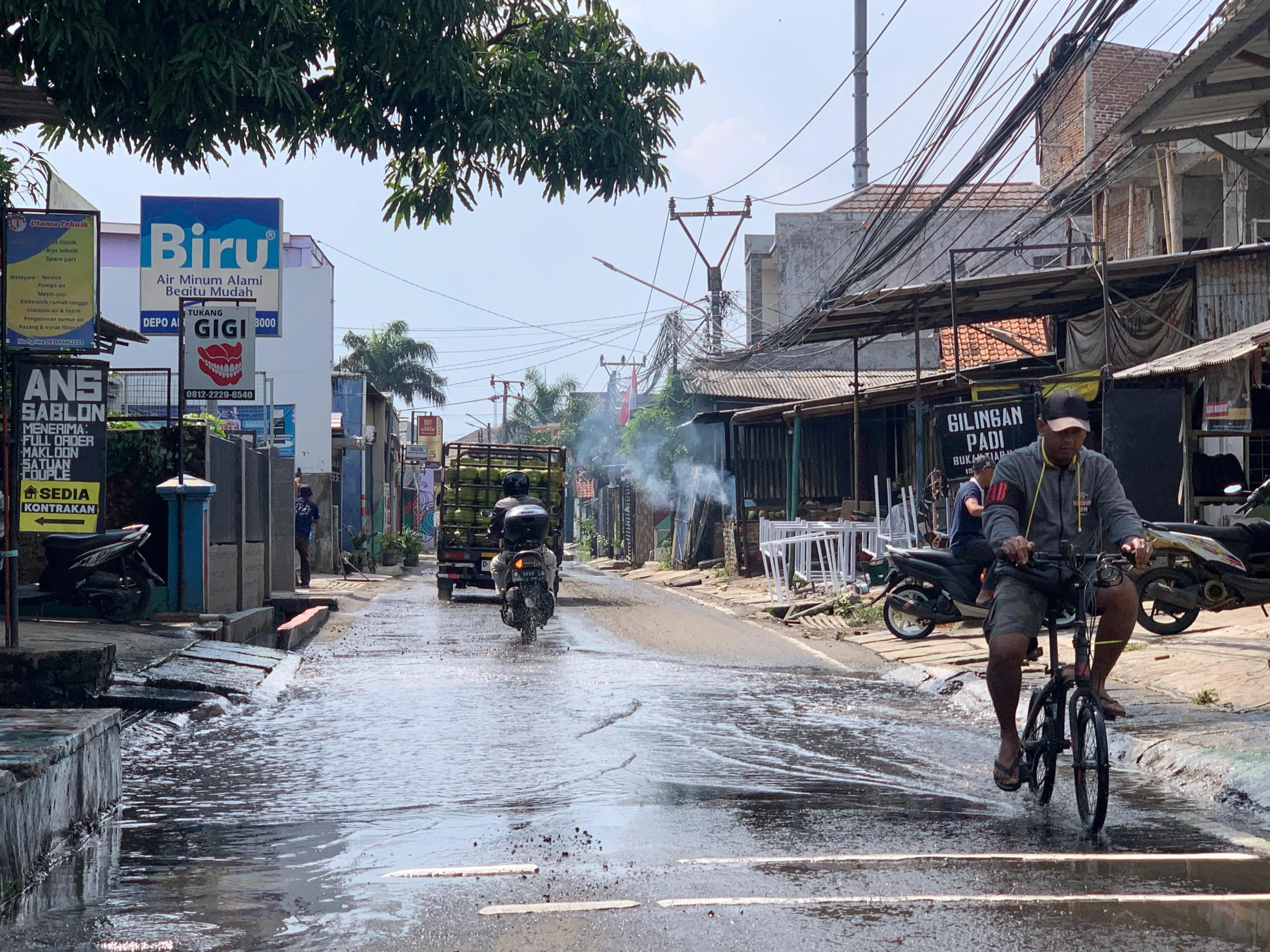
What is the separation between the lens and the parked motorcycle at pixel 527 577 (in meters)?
13.6

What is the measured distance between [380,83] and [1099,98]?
24.8 meters

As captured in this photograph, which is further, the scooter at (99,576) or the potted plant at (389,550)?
the potted plant at (389,550)

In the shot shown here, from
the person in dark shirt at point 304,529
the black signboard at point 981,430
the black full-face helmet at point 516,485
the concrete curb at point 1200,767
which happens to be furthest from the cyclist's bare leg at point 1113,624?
the person in dark shirt at point 304,529

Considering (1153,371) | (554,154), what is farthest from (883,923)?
(1153,371)

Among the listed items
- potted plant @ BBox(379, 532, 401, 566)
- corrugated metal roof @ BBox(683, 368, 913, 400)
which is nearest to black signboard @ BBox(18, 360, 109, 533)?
corrugated metal roof @ BBox(683, 368, 913, 400)

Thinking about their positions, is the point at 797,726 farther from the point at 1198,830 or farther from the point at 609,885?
the point at 609,885

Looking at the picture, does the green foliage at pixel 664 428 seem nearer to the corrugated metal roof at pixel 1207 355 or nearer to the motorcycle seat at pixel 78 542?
the corrugated metal roof at pixel 1207 355

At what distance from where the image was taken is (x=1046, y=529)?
5973 mm

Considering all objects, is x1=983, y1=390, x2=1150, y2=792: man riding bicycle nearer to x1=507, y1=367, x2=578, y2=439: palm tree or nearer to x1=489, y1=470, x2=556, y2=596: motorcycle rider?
x1=489, y1=470, x2=556, y2=596: motorcycle rider

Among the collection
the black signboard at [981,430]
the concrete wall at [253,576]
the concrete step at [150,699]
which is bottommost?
the concrete step at [150,699]

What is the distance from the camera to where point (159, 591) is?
13.8m

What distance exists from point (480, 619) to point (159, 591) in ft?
13.8

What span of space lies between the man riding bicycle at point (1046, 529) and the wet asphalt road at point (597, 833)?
1.81 feet

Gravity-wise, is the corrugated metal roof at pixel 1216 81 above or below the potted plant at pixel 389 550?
above
